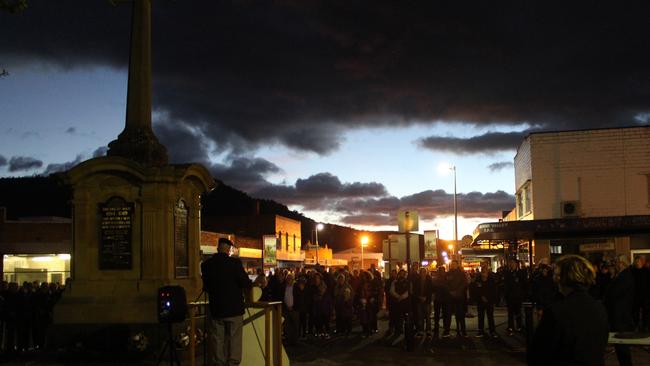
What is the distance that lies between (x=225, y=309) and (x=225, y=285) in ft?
1.04

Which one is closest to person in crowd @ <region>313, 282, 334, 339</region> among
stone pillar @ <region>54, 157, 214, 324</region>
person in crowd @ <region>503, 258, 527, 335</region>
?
person in crowd @ <region>503, 258, 527, 335</region>

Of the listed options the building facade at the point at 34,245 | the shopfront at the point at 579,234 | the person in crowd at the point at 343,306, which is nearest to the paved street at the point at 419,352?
the person in crowd at the point at 343,306

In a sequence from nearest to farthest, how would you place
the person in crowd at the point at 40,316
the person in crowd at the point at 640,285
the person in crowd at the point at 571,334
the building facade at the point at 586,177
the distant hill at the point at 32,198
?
the person in crowd at the point at 571,334 < the person in crowd at the point at 640,285 < the person in crowd at the point at 40,316 < the building facade at the point at 586,177 < the distant hill at the point at 32,198

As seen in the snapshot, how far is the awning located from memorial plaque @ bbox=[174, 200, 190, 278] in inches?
652

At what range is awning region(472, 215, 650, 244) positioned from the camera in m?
28.5

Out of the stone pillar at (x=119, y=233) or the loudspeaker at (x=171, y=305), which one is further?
the stone pillar at (x=119, y=233)

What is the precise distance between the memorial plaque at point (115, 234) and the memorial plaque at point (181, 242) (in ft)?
2.89

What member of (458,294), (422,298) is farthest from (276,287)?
(458,294)

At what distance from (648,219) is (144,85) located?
20049 mm

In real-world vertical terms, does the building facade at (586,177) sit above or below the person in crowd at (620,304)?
above

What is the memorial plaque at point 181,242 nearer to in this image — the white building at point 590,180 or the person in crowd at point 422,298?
the person in crowd at point 422,298

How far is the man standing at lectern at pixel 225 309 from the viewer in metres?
10.5

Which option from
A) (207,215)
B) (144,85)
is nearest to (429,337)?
(144,85)

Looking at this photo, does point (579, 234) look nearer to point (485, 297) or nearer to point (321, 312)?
point (485, 297)
